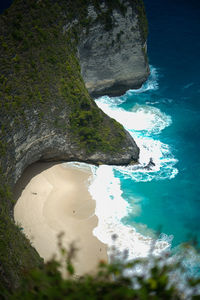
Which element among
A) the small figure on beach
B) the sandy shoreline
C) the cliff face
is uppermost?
the cliff face

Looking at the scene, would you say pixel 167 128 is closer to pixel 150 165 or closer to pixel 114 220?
pixel 150 165

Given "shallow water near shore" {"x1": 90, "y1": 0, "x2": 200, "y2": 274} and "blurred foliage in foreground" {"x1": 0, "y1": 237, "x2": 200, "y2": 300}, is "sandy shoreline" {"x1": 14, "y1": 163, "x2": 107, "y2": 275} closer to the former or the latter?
"shallow water near shore" {"x1": 90, "y1": 0, "x2": 200, "y2": 274}

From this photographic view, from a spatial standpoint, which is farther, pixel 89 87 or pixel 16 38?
pixel 89 87

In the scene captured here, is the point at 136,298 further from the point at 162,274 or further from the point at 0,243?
the point at 0,243

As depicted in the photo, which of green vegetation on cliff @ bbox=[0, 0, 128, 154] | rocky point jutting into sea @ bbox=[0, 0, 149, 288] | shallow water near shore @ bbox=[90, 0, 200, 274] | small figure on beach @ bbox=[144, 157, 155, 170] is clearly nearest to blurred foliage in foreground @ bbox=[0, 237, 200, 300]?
rocky point jutting into sea @ bbox=[0, 0, 149, 288]

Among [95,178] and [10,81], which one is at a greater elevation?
[10,81]

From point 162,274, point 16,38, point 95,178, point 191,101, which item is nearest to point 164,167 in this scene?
point 95,178

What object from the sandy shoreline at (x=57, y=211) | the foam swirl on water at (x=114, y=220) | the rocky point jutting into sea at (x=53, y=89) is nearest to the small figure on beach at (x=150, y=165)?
the rocky point jutting into sea at (x=53, y=89)
